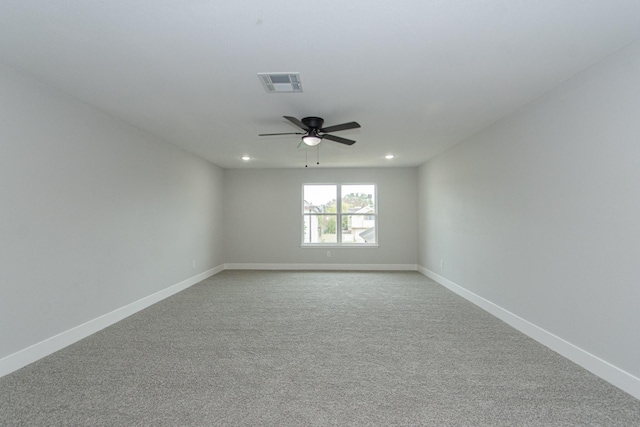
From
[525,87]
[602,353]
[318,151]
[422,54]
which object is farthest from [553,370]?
[318,151]

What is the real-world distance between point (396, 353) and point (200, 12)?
2953mm

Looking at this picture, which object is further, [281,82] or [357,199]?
[357,199]

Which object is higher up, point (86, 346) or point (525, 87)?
point (525, 87)

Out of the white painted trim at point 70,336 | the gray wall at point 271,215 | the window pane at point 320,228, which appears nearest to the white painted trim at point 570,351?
the window pane at point 320,228

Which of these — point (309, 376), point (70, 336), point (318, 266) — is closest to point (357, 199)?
point (318, 266)

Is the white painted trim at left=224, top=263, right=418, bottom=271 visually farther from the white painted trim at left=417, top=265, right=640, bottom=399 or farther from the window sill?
the white painted trim at left=417, top=265, right=640, bottom=399

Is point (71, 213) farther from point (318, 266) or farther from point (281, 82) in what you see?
point (318, 266)

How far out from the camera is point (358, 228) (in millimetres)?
7766

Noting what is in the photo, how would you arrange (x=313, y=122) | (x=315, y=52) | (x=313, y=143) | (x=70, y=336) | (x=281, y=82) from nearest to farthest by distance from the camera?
1. (x=315, y=52)
2. (x=281, y=82)
3. (x=70, y=336)
4. (x=313, y=122)
5. (x=313, y=143)

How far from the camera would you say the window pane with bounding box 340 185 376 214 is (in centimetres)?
773

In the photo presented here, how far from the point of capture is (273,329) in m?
3.52

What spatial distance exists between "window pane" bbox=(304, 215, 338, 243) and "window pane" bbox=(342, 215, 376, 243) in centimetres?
24

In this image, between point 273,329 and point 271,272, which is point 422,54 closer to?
point 273,329

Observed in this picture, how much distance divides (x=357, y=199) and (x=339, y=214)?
0.56 metres
